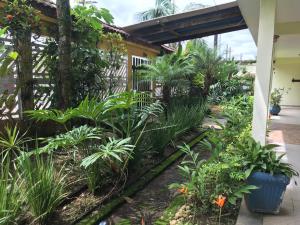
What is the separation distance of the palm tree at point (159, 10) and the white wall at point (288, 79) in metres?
10.8

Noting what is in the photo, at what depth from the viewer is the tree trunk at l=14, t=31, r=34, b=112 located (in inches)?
229

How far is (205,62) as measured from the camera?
11211 mm

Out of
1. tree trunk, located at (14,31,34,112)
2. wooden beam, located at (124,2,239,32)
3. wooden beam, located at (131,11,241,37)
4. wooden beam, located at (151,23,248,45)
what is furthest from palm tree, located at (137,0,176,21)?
tree trunk, located at (14,31,34,112)

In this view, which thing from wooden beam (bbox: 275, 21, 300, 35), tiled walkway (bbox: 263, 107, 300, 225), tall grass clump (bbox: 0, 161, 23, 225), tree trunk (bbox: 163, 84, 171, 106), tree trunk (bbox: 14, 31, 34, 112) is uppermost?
wooden beam (bbox: 275, 21, 300, 35)

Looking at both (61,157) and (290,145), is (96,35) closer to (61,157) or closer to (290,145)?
(61,157)

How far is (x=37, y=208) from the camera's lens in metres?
3.06

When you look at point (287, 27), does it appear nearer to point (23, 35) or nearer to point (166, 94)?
point (166, 94)

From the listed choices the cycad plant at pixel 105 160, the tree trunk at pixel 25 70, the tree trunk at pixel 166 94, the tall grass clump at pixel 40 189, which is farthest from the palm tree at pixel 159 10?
the tall grass clump at pixel 40 189

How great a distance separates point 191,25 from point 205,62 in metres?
1.54

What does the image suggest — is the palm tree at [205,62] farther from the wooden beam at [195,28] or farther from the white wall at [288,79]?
the white wall at [288,79]

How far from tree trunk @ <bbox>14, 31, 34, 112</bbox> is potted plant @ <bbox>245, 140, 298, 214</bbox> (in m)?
4.33

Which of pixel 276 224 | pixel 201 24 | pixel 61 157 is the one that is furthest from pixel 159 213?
pixel 201 24

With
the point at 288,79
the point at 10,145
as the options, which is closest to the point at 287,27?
the point at 10,145

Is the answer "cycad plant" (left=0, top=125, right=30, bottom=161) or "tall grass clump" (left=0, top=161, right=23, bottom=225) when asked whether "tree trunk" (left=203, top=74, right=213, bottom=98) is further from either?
"tall grass clump" (left=0, top=161, right=23, bottom=225)
